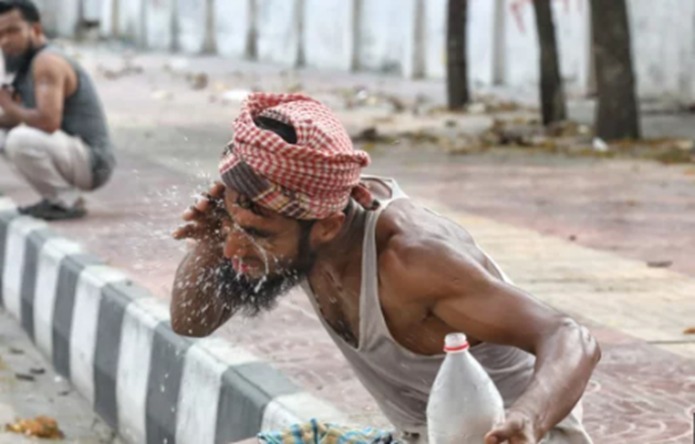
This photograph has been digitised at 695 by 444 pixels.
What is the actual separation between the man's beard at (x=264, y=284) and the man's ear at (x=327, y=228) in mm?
28

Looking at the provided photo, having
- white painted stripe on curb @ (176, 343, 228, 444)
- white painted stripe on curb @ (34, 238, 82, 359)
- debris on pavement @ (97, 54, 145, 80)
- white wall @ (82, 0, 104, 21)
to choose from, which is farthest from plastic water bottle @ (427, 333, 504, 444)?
white wall @ (82, 0, 104, 21)

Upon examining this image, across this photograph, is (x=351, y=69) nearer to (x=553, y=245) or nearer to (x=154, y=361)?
(x=553, y=245)

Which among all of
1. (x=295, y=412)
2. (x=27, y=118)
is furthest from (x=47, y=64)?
(x=295, y=412)

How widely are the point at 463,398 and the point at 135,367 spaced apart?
2940 mm

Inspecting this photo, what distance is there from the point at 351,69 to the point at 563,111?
9968 mm

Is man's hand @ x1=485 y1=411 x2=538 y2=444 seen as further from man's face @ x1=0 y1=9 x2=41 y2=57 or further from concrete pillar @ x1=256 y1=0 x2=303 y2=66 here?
concrete pillar @ x1=256 y1=0 x2=303 y2=66

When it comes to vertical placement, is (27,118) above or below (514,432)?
below

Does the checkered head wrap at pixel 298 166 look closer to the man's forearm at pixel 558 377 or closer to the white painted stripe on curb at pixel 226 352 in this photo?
the man's forearm at pixel 558 377

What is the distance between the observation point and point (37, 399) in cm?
656

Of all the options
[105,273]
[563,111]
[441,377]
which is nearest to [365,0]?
[563,111]

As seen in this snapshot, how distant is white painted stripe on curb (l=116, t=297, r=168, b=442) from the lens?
5.77 metres

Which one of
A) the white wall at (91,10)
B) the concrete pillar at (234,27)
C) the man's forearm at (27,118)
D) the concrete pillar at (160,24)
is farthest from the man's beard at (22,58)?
the white wall at (91,10)

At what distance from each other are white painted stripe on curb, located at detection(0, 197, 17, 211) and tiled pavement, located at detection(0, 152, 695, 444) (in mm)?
457

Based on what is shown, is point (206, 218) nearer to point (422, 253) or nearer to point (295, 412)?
point (422, 253)
